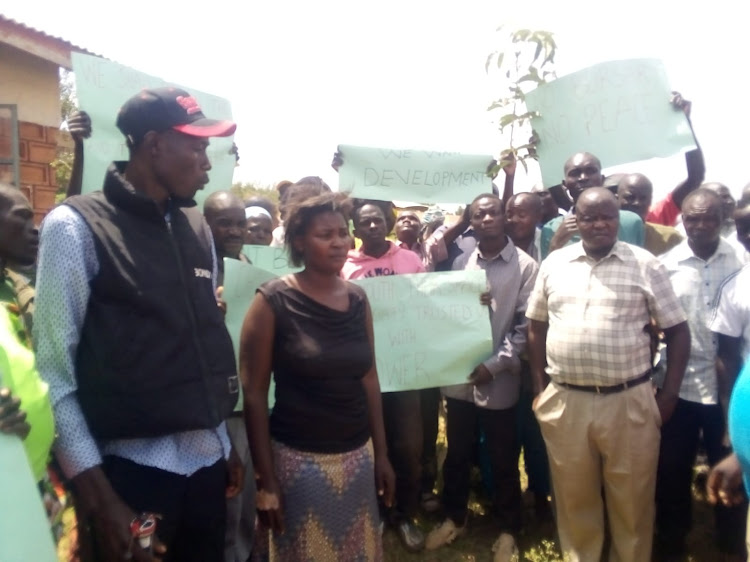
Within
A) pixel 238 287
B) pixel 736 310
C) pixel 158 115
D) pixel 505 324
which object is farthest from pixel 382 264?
pixel 158 115

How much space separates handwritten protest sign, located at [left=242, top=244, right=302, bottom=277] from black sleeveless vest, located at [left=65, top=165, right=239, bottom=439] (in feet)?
5.53

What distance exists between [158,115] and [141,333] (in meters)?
0.69

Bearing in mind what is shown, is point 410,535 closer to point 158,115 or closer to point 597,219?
point 597,219

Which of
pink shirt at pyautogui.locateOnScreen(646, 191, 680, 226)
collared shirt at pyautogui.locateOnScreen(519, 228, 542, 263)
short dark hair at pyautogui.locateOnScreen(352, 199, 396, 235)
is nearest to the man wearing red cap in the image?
short dark hair at pyautogui.locateOnScreen(352, 199, 396, 235)

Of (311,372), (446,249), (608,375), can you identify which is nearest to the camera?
(311,372)

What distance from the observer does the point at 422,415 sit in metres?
4.50

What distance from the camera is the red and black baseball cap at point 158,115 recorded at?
6.81 feet

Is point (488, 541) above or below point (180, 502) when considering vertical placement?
below

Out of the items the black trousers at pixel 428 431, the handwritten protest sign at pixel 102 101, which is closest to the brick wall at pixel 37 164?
the handwritten protest sign at pixel 102 101

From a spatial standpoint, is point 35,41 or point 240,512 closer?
point 240,512

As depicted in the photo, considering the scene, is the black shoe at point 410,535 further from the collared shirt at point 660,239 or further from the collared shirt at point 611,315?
the collared shirt at point 660,239

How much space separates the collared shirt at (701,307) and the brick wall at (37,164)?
227 inches

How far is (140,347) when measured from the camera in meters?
1.98

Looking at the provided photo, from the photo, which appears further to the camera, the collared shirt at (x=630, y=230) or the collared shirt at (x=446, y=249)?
the collared shirt at (x=446, y=249)
